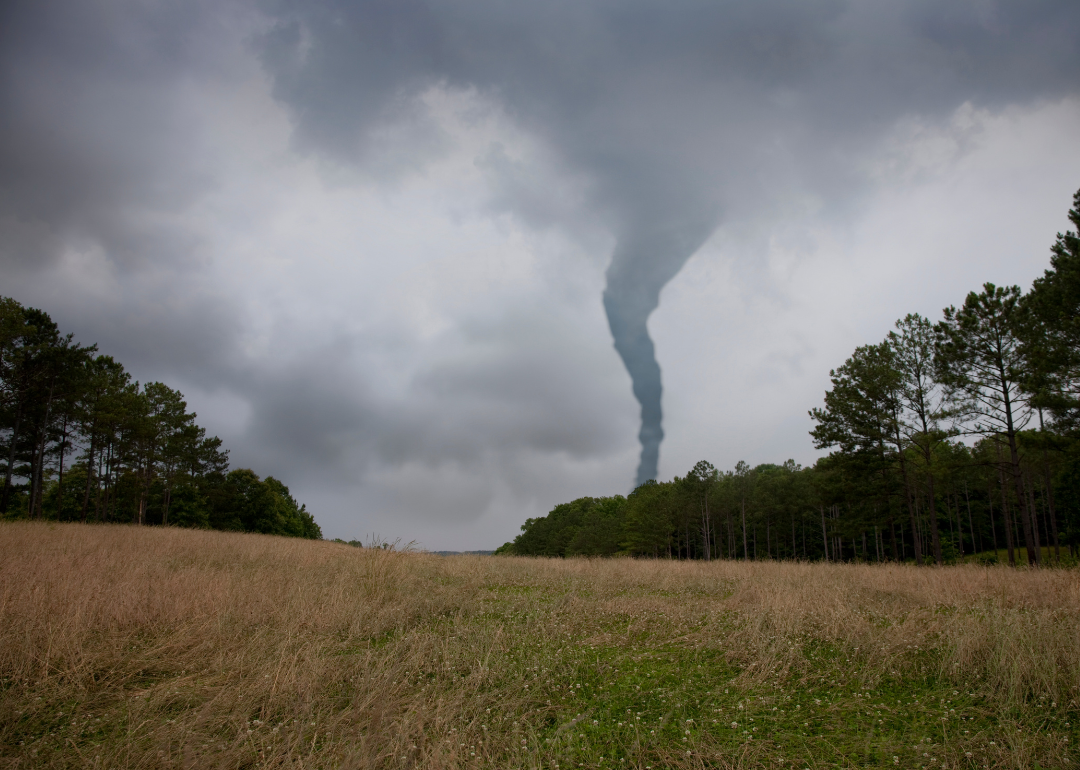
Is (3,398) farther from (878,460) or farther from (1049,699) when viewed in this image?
(878,460)

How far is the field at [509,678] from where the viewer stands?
3.97 m

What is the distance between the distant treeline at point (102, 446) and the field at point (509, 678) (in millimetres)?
21265

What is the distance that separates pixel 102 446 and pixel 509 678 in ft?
135

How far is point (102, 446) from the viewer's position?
33719 mm

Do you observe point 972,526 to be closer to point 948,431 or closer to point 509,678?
point 948,431

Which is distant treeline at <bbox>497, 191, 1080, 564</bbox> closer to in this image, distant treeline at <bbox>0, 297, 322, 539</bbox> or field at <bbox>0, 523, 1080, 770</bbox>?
field at <bbox>0, 523, 1080, 770</bbox>

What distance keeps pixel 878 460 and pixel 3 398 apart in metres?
45.1

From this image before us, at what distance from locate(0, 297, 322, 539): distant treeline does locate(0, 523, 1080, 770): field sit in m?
21.3

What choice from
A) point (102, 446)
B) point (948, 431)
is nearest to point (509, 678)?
point (948, 431)

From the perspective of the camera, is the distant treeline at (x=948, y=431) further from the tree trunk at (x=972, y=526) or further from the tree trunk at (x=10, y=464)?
the tree trunk at (x=10, y=464)

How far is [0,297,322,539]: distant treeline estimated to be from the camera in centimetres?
2448

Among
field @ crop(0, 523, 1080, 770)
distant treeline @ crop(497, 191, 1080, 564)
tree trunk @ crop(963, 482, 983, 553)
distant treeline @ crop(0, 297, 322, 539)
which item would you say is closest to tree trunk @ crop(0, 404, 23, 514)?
distant treeline @ crop(0, 297, 322, 539)

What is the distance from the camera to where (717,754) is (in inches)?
151

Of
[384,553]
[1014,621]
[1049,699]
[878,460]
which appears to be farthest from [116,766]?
[878,460]
